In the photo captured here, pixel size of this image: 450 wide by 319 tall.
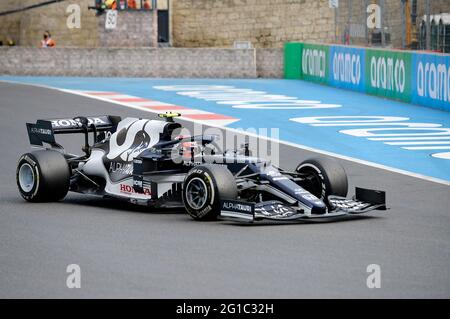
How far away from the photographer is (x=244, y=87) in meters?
32.9

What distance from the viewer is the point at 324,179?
12469 millimetres

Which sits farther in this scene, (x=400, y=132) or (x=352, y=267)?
(x=400, y=132)

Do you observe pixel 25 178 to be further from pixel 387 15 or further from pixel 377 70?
pixel 387 15

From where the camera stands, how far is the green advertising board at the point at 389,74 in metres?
27.0

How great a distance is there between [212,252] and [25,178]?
151 inches

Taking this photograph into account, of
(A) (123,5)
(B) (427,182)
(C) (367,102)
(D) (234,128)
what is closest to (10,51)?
(A) (123,5)

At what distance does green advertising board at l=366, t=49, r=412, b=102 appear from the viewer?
27.0 m

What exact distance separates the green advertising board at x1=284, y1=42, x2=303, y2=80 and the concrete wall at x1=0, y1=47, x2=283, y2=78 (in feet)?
1.49

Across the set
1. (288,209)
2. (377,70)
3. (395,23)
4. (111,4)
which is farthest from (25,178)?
(111,4)

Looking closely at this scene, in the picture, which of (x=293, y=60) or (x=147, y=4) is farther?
(x=147, y=4)

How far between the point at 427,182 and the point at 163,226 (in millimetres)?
4940

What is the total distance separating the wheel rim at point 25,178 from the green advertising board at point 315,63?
66.4ft

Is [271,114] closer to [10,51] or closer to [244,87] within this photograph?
[244,87]

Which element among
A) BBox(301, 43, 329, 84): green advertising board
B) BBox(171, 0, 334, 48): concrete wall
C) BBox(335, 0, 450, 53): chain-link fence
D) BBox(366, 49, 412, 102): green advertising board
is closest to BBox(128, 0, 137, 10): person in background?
BBox(171, 0, 334, 48): concrete wall
